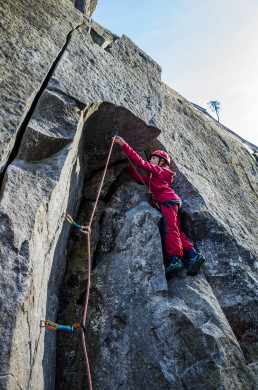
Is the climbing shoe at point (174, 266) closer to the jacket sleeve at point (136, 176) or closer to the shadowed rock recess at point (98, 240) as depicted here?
the shadowed rock recess at point (98, 240)

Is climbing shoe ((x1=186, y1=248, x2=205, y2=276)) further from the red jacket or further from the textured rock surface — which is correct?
the textured rock surface

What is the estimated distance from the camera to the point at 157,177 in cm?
563

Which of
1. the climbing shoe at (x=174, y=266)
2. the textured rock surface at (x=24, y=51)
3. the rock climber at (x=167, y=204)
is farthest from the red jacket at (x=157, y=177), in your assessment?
the textured rock surface at (x=24, y=51)

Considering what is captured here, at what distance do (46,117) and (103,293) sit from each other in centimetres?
267

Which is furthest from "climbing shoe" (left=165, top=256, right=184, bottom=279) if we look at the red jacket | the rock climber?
the red jacket

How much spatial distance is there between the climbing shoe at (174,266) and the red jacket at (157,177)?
1.15 meters

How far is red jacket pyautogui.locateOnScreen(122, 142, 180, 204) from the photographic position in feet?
17.4

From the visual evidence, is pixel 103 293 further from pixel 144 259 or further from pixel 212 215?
pixel 212 215

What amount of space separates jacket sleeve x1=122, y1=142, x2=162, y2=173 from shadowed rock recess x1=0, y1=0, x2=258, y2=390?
0.55 metres

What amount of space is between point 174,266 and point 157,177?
1.88 m

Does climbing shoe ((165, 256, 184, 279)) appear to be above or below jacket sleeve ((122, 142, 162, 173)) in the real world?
below

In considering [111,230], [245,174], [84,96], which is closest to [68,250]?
[111,230]

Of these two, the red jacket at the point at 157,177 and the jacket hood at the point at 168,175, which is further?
the jacket hood at the point at 168,175

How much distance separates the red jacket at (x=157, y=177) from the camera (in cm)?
531
